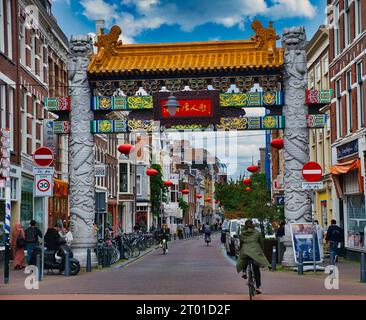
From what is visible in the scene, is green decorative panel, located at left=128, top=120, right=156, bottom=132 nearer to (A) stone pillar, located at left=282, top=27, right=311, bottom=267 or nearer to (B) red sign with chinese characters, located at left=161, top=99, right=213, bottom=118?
(B) red sign with chinese characters, located at left=161, top=99, right=213, bottom=118

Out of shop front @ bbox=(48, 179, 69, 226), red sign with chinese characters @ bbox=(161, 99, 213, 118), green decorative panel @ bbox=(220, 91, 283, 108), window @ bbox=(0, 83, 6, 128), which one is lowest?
shop front @ bbox=(48, 179, 69, 226)

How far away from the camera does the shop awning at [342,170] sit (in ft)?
93.6

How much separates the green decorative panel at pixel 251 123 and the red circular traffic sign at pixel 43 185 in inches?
268

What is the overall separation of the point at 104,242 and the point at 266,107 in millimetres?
9390

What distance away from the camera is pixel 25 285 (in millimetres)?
18203

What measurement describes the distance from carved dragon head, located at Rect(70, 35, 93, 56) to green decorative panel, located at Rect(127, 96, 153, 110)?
240 centimetres

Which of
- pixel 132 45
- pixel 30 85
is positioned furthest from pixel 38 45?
pixel 132 45

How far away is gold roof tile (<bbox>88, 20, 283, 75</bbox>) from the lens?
24.6 metres

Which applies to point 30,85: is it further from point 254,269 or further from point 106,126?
point 254,269

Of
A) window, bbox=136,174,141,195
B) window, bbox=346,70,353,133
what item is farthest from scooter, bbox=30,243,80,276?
window, bbox=136,174,141,195

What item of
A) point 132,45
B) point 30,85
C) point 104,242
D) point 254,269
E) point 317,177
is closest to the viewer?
point 254,269

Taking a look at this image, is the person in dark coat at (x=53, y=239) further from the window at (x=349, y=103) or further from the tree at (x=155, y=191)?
the tree at (x=155, y=191)

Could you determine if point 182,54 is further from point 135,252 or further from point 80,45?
point 135,252

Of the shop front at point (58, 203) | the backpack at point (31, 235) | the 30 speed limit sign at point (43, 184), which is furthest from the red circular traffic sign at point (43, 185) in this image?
the shop front at point (58, 203)
